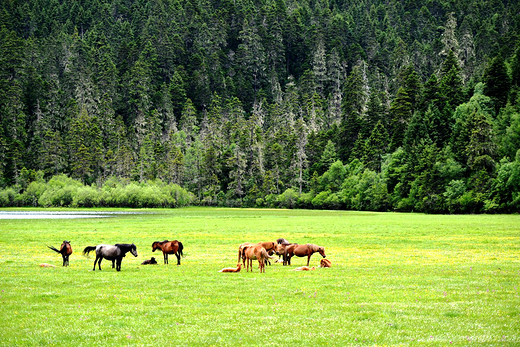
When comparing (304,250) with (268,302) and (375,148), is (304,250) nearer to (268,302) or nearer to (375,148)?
(268,302)

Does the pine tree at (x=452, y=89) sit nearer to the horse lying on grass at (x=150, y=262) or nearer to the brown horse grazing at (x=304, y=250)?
the brown horse grazing at (x=304, y=250)

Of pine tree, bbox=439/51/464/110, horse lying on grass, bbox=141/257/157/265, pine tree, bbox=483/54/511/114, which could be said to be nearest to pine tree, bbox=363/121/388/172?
pine tree, bbox=439/51/464/110

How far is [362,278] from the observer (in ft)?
69.6

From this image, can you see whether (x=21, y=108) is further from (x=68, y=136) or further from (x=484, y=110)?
(x=484, y=110)

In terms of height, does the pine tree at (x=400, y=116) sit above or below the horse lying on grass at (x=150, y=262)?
above

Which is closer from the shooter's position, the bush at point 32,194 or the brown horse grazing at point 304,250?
the brown horse grazing at point 304,250

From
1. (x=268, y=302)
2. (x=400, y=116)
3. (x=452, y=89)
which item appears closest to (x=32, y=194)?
(x=400, y=116)

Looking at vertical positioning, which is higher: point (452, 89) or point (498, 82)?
point (452, 89)

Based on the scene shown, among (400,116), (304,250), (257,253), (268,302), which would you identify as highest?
(400,116)

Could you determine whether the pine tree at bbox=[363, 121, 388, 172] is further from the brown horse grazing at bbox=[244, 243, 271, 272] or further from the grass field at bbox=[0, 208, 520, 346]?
the brown horse grazing at bbox=[244, 243, 271, 272]

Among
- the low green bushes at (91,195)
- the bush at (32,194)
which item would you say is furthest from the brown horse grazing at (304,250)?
the bush at (32,194)

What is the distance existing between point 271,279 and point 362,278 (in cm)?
405

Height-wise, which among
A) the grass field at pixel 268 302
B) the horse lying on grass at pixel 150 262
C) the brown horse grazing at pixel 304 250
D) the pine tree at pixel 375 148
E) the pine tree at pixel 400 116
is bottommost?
the horse lying on grass at pixel 150 262

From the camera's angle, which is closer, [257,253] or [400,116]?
[257,253]
